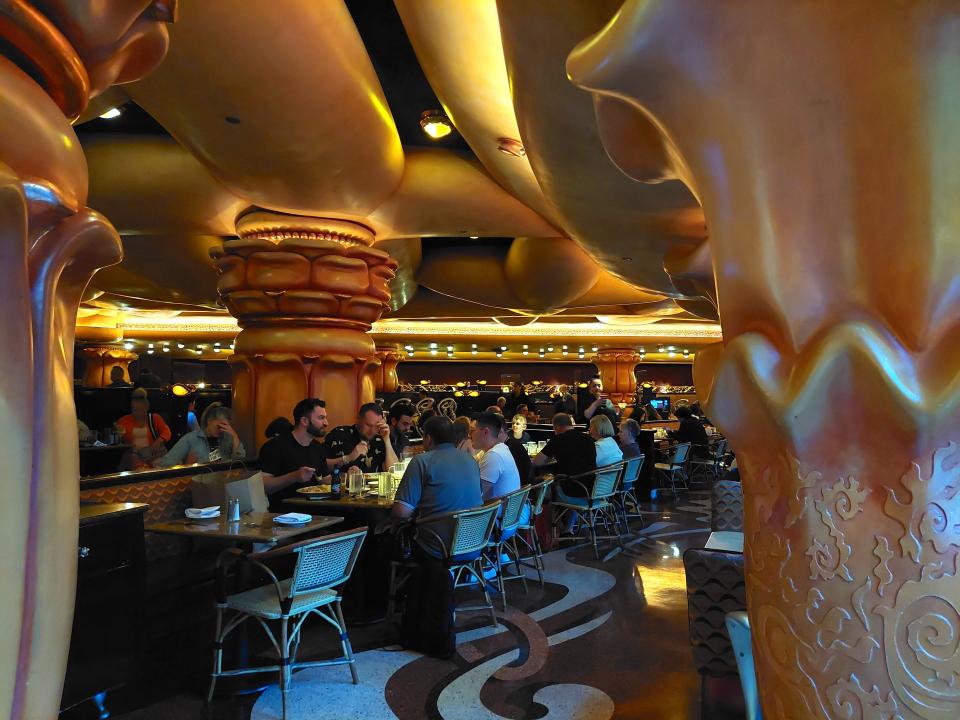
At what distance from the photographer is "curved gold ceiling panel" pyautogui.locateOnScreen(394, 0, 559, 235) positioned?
9.61ft

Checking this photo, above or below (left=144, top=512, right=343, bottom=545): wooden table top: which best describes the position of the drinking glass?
above

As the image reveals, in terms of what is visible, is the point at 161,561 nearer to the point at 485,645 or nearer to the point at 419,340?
the point at 485,645

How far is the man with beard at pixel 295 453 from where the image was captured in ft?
15.6

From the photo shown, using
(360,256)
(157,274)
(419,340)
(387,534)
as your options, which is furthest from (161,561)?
(419,340)

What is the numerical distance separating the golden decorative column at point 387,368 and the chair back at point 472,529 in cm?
1560

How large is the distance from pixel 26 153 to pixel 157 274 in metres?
8.07

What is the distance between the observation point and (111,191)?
197 inches

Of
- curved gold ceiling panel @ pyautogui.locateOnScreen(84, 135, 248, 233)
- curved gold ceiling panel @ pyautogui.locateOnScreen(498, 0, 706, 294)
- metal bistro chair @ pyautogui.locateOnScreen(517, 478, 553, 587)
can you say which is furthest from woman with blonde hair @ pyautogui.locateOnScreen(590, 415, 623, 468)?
curved gold ceiling panel @ pyautogui.locateOnScreen(84, 135, 248, 233)

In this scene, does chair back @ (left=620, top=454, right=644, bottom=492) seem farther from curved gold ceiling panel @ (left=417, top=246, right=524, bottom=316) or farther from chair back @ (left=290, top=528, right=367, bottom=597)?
chair back @ (left=290, top=528, right=367, bottom=597)

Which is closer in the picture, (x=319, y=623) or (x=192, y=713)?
(x=192, y=713)

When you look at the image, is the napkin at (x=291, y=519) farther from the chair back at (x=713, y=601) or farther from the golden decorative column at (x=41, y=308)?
the golden decorative column at (x=41, y=308)

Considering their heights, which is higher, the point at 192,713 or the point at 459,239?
the point at 459,239

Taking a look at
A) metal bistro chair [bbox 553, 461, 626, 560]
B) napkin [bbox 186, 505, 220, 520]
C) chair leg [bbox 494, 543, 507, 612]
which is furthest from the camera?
metal bistro chair [bbox 553, 461, 626, 560]

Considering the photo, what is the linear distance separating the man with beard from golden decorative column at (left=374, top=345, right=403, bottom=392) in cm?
1464
